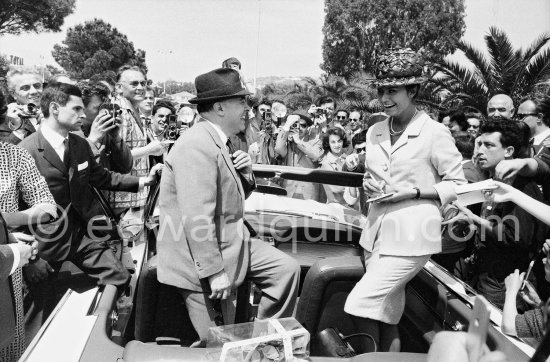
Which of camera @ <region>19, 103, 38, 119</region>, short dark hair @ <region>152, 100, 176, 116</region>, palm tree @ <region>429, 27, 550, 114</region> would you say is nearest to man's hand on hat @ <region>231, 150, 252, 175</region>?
camera @ <region>19, 103, 38, 119</region>

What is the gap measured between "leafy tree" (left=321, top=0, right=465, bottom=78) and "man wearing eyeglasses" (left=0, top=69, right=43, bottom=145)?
3273 cm

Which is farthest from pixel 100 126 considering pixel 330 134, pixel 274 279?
pixel 330 134

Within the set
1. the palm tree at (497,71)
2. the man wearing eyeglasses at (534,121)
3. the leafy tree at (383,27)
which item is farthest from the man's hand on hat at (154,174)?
the leafy tree at (383,27)

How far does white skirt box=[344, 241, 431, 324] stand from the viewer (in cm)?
269

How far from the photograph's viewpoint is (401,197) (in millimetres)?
2727

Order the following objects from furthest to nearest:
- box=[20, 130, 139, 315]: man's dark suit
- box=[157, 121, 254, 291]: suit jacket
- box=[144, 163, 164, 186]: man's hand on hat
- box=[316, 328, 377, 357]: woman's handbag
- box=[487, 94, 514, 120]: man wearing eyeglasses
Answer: box=[487, 94, 514, 120]: man wearing eyeglasses → box=[144, 163, 164, 186]: man's hand on hat → box=[20, 130, 139, 315]: man's dark suit → box=[157, 121, 254, 291]: suit jacket → box=[316, 328, 377, 357]: woman's handbag

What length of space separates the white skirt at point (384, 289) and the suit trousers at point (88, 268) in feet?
4.90

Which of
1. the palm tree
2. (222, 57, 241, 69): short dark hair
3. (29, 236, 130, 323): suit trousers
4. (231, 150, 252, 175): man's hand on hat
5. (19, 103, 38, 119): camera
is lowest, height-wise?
(29, 236, 130, 323): suit trousers

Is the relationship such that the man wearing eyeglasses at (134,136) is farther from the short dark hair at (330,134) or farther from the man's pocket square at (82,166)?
the short dark hair at (330,134)

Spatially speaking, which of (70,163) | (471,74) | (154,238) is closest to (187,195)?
(154,238)

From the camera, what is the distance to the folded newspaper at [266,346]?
1.78 m

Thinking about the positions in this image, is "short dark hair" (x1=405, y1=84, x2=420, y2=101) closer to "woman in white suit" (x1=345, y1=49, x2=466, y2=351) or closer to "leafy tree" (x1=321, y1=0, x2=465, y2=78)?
"woman in white suit" (x1=345, y1=49, x2=466, y2=351)

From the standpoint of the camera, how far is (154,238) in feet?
11.1

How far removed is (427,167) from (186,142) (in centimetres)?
131
